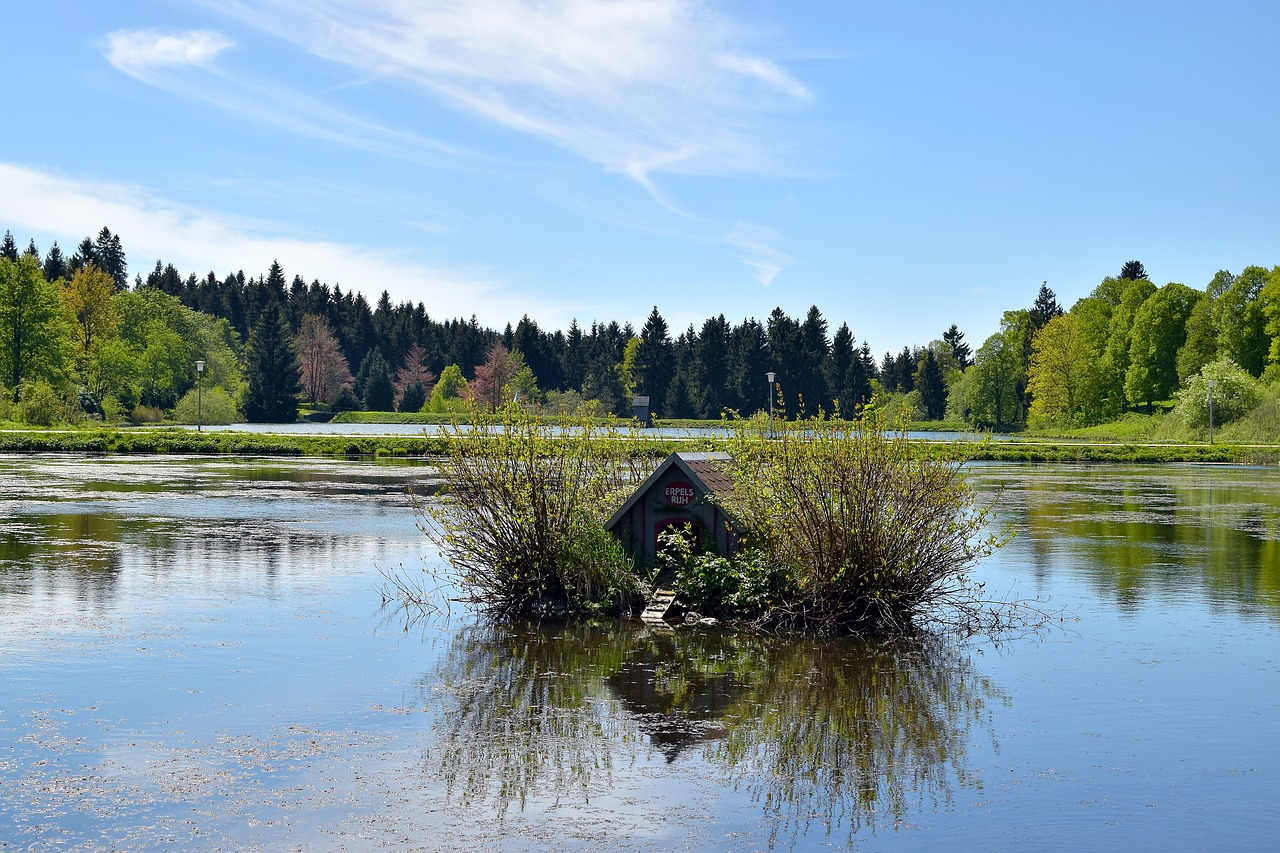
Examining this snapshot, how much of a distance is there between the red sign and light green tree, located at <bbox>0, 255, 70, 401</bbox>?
82.0 metres

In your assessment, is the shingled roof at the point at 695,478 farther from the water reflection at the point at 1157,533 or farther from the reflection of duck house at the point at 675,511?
the water reflection at the point at 1157,533

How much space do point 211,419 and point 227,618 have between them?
3724 inches

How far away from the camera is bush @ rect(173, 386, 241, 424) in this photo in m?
104

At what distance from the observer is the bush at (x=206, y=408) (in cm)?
10400

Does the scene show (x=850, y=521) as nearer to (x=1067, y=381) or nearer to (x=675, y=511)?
(x=675, y=511)

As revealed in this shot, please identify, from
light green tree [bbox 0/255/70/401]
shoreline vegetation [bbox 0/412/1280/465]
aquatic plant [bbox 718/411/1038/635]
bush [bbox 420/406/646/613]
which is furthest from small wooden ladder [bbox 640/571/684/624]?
light green tree [bbox 0/255/70/401]

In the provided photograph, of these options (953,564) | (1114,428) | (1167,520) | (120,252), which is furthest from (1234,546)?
(120,252)

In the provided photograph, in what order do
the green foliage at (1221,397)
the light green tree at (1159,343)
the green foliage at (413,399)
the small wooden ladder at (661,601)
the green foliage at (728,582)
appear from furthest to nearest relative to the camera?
the green foliage at (413,399)
the light green tree at (1159,343)
the green foliage at (1221,397)
the small wooden ladder at (661,601)
the green foliage at (728,582)

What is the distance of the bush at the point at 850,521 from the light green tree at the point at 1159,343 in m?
97.7

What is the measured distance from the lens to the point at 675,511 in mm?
18000

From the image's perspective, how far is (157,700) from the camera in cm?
1294

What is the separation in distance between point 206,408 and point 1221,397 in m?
83.6

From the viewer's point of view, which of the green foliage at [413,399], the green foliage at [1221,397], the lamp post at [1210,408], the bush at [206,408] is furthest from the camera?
the green foliage at [413,399]

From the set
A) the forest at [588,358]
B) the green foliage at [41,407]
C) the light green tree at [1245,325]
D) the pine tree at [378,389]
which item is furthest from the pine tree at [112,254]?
the light green tree at [1245,325]
